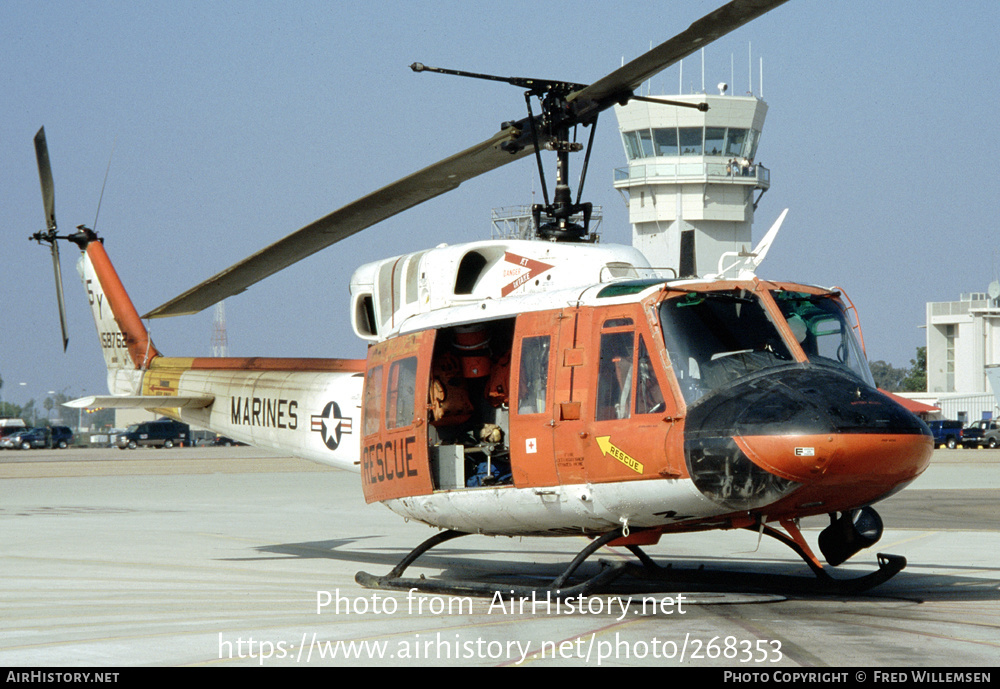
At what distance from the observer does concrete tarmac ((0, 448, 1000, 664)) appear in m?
6.88

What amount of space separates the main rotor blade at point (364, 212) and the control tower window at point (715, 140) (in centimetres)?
4496

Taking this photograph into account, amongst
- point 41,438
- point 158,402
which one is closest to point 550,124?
point 158,402

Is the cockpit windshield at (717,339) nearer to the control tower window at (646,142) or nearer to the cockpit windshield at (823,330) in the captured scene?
the cockpit windshield at (823,330)

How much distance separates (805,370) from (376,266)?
16.0ft

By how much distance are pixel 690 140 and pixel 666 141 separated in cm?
112

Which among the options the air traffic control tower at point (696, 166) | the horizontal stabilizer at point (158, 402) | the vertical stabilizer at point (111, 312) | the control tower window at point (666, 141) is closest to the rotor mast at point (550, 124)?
the horizontal stabilizer at point (158, 402)

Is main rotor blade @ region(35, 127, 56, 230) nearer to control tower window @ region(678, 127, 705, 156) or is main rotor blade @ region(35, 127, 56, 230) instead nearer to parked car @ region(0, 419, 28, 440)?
control tower window @ region(678, 127, 705, 156)

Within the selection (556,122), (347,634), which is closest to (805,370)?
(556,122)

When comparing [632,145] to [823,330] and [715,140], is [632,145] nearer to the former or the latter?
[715,140]

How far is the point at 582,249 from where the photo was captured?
10.1 meters

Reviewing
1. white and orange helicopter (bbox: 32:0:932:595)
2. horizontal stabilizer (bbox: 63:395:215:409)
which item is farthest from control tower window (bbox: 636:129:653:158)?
white and orange helicopter (bbox: 32:0:932:595)

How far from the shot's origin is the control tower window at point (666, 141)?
53.7 m

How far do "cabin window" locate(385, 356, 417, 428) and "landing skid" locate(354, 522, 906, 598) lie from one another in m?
1.21

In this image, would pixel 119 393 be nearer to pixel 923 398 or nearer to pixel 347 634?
pixel 347 634
